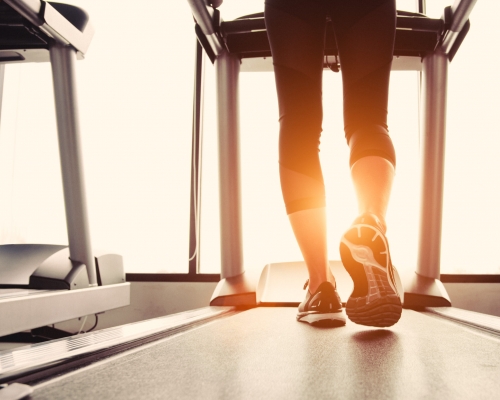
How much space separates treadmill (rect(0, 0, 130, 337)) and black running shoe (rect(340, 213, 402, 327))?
986mm

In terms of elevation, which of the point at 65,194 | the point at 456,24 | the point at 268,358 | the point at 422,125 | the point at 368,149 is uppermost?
the point at 456,24

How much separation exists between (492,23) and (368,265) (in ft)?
7.28

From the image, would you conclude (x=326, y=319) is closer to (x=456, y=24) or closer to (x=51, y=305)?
(x=51, y=305)

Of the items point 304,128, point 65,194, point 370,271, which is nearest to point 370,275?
point 370,271

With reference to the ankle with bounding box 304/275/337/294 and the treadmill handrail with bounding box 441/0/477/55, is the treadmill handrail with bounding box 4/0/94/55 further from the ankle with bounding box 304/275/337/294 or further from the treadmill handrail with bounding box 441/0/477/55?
the treadmill handrail with bounding box 441/0/477/55

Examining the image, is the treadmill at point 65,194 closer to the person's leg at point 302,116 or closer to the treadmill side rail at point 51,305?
the treadmill side rail at point 51,305

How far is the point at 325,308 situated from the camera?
97 cm

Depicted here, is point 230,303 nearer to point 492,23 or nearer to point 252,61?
point 252,61

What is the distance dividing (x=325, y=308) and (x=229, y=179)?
2.54ft

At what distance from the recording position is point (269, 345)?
0.74 meters

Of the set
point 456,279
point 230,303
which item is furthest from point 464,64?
point 230,303

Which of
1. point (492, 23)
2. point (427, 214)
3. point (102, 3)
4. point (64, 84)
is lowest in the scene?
point (427, 214)

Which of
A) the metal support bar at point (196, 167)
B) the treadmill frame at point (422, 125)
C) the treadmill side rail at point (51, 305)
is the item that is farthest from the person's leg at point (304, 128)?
the metal support bar at point (196, 167)

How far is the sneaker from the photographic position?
956 mm
